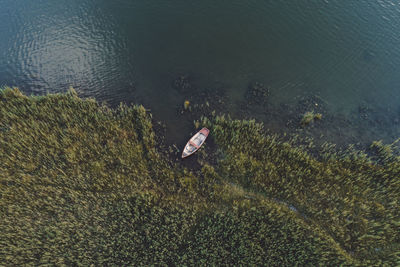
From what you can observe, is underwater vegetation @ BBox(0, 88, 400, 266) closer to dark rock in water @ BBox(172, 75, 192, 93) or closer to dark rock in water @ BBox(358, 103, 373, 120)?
dark rock in water @ BBox(358, 103, 373, 120)

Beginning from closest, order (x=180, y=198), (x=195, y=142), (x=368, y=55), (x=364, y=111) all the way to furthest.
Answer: (x=180, y=198)
(x=195, y=142)
(x=364, y=111)
(x=368, y=55)

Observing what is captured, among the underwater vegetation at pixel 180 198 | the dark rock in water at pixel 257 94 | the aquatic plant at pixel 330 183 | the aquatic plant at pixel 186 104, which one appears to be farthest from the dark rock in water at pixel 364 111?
the aquatic plant at pixel 186 104

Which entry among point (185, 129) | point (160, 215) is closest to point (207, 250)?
point (160, 215)

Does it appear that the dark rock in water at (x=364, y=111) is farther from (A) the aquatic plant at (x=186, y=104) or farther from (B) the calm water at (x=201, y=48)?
(A) the aquatic plant at (x=186, y=104)

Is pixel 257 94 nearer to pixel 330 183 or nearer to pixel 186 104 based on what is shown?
pixel 186 104

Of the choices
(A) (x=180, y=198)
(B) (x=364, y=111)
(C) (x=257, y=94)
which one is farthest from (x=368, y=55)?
(A) (x=180, y=198)

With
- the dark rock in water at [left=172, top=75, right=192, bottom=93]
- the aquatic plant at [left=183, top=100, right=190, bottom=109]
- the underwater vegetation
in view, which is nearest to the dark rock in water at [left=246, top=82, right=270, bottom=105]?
the underwater vegetation
